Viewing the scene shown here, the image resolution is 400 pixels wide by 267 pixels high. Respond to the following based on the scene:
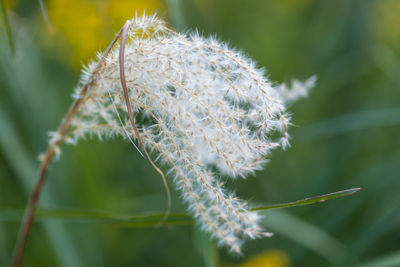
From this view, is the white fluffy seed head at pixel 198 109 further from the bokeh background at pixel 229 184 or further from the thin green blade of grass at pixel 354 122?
the thin green blade of grass at pixel 354 122

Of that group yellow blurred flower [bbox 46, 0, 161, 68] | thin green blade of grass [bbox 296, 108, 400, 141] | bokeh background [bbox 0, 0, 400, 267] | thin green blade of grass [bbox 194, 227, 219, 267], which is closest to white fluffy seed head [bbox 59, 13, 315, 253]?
thin green blade of grass [bbox 194, 227, 219, 267]

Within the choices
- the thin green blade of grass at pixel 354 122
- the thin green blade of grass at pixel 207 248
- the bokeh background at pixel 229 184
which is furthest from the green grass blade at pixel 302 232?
the thin green blade of grass at pixel 207 248

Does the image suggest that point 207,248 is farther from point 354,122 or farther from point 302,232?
point 354,122

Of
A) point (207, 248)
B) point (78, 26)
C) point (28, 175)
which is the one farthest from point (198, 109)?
point (78, 26)

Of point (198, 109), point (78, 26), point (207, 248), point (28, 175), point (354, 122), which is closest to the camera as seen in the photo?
point (198, 109)

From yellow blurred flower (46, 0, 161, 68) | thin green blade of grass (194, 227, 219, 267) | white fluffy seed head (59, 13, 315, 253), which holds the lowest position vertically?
thin green blade of grass (194, 227, 219, 267)

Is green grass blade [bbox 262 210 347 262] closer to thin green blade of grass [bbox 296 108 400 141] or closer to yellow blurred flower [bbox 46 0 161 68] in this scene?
thin green blade of grass [bbox 296 108 400 141]
